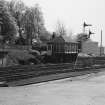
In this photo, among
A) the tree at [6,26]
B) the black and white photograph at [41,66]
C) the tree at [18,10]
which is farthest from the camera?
the tree at [18,10]

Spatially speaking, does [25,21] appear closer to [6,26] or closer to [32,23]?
[32,23]

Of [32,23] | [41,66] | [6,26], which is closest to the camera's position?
[41,66]

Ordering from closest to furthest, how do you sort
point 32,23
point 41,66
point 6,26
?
point 41,66, point 6,26, point 32,23

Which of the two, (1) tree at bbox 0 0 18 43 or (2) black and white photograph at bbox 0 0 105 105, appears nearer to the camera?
(2) black and white photograph at bbox 0 0 105 105

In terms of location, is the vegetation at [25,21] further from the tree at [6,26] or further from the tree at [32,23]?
the tree at [6,26]

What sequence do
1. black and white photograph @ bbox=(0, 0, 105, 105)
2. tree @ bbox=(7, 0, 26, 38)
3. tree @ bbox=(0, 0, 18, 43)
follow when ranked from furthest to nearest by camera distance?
tree @ bbox=(7, 0, 26, 38), tree @ bbox=(0, 0, 18, 43), black and white photograph @ bbox=(0, 0, 105, 105)

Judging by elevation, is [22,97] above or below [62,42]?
below

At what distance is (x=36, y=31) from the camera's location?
71938 mm

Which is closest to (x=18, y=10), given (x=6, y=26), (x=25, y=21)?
(x=25, y=21)

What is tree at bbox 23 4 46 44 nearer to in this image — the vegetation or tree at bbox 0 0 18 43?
the vegetation

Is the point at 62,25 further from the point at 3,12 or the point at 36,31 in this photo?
the point at 3,12

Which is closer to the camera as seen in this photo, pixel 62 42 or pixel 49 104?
pixel 49 104

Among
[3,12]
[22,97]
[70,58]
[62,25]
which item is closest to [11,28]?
[3,12]

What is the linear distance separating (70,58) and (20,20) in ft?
91.1
